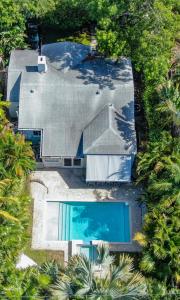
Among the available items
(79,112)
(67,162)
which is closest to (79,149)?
(67,162)

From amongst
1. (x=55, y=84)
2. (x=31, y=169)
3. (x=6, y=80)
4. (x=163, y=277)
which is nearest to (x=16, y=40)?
(x=6, y=80)

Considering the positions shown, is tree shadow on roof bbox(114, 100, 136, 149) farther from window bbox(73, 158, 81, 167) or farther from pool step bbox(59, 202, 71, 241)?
pool step bbox(59, 202, 71, 241)

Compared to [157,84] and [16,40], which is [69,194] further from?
[16,40]

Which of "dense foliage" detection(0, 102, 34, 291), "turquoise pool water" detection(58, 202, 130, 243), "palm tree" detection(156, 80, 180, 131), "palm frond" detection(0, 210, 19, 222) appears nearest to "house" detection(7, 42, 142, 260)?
"turquoise pool water" detection(58, 202, 130, 243)

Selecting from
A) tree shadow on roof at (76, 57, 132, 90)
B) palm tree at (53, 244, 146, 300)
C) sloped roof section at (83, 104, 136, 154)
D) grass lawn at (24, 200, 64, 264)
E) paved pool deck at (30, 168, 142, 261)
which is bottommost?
palm tree at (53, 244, 146, 300)

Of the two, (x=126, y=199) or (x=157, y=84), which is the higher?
(x=157, y=84)

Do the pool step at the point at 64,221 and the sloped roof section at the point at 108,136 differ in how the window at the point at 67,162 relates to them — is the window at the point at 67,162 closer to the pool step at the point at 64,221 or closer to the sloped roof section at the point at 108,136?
the sloped roof section at the point at 108,136

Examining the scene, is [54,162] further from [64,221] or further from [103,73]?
[103,73]
